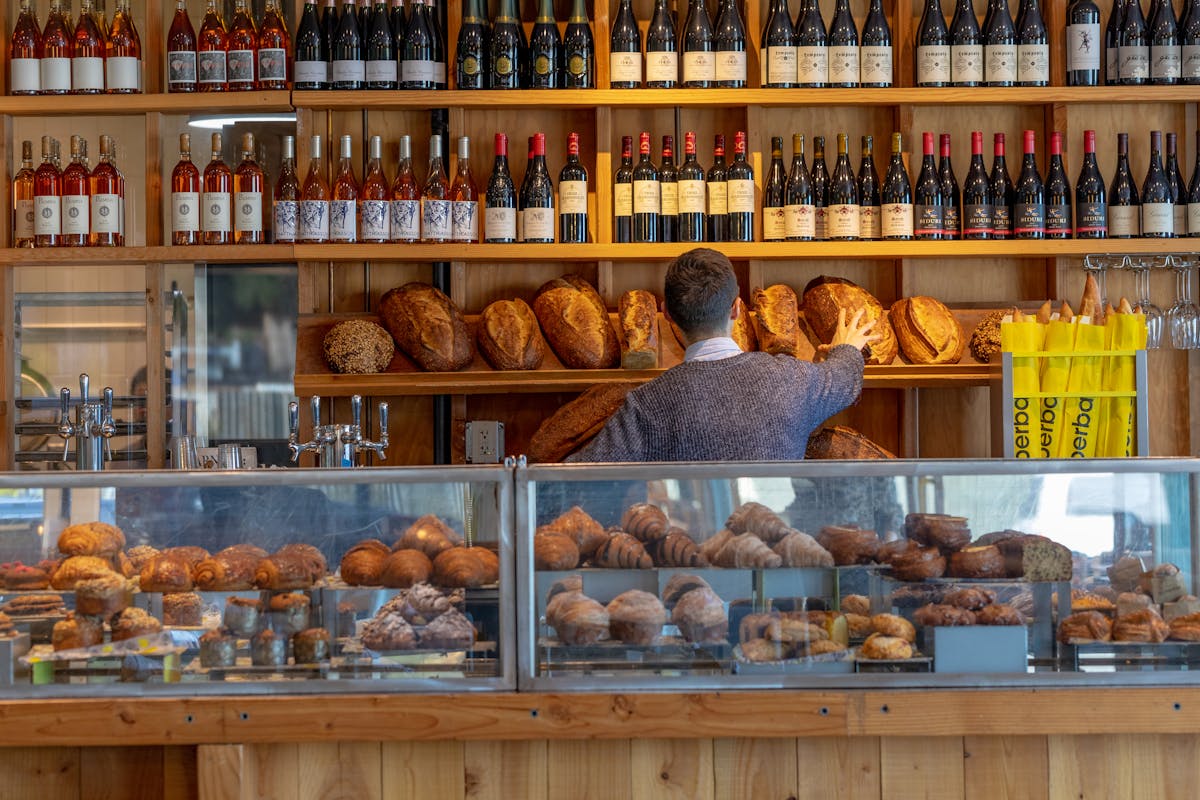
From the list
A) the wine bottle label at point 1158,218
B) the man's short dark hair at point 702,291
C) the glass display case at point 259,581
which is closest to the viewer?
the glass display case at point 259,581

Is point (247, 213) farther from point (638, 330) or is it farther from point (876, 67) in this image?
point (876, 67)

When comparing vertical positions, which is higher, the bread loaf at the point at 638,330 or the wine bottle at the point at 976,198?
the wine bottle at the point at 976,198

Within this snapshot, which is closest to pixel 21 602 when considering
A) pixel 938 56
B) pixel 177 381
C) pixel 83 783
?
pixel 83 783

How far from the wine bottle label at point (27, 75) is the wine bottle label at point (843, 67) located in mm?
1940

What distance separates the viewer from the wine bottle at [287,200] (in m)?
3.34

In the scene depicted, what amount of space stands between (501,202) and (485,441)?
592mm

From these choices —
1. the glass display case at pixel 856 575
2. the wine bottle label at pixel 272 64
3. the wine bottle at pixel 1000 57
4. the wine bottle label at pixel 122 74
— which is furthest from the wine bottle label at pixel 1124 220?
the wine bottle label at pixel 122 74

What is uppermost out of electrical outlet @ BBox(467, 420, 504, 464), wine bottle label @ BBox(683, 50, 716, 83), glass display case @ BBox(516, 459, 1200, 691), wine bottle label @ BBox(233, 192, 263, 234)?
wine bottle label @ BBox(683, 50, 716, 83)

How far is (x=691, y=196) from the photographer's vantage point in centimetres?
336

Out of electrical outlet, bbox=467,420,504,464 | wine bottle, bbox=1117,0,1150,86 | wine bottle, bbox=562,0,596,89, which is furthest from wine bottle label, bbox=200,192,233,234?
wine bottle, bbox=1117,0,1150,86

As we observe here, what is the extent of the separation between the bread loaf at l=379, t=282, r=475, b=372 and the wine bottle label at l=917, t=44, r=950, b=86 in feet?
4.19

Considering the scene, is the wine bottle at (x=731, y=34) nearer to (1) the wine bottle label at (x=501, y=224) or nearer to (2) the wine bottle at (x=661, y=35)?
(2) the wine bottle at (x=661, y=35)

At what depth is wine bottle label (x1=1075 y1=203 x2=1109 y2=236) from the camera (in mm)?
3387

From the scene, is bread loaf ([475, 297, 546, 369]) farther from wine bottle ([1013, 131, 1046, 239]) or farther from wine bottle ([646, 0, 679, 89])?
wine bottle ([1013, 131, 1046, 239])
